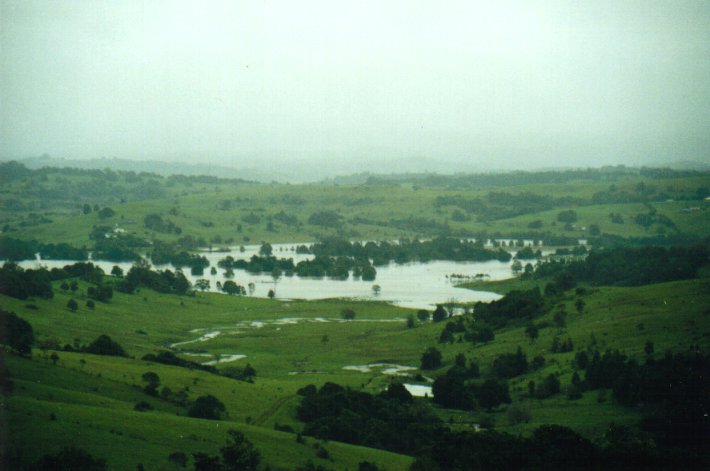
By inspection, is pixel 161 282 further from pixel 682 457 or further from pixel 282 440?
pixel 682 457

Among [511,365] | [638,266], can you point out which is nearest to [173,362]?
[511,365]

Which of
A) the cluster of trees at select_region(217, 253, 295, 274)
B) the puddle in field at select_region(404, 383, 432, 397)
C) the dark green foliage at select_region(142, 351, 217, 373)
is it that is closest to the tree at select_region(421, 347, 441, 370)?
the puddle in field at select_region(404, 383, 432, 397)

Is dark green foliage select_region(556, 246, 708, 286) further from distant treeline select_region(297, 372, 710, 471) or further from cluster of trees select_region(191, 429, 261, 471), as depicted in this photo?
cluster of trees select_region(191, 429, 261, 471)

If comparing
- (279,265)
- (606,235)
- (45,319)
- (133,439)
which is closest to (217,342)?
(45,319)

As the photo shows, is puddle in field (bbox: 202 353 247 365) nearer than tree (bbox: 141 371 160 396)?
No

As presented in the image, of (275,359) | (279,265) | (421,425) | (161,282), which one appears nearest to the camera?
(421,425)

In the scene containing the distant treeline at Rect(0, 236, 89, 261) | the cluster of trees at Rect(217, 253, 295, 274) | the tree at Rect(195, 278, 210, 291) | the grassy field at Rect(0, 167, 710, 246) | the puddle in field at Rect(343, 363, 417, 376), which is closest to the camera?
the puddle in field at Rect(343, 363, 417, 376)

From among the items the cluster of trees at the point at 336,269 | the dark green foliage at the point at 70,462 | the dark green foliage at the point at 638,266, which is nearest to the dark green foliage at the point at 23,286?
the dark green foliage at the point at 70,462
